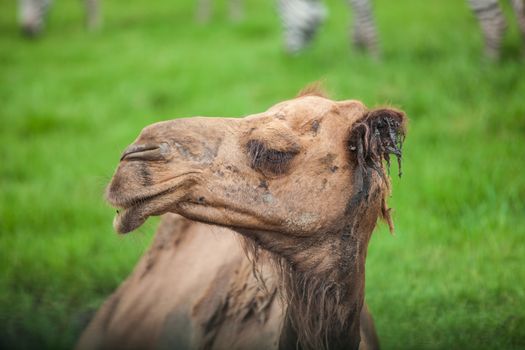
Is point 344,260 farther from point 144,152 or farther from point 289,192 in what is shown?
point 144,152

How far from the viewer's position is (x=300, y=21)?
34.8ft

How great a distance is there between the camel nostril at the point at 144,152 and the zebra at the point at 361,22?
6469 mm

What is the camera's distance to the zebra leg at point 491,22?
8.70 metres

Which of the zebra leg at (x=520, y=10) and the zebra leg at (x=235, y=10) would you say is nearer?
the zebra leg at (x=520, y=10)

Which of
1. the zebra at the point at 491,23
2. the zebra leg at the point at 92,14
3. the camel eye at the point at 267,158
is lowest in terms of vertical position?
the camel eye at the point at 267,158

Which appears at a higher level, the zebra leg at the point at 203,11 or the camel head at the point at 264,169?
the zebra leg at the point at 203,11

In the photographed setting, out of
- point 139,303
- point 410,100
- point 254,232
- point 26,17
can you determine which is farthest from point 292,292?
point 26,17

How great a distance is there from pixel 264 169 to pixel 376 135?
1.61ft

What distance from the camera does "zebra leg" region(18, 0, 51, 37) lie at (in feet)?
45.9

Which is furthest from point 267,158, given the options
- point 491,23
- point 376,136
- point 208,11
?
point 208,11

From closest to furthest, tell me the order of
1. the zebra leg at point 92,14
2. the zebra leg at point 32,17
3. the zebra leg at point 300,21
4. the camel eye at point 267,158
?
the camel eye at point 267,158 → the zebra leg at point 300,21 → the zebra leg at point 32,17 → the zebra leg at point 92,14

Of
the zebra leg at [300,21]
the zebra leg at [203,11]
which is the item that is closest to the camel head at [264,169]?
the zebra leg at [300,21]

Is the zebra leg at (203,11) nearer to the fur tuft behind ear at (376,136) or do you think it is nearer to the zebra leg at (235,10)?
the zebra leg at (235,10)

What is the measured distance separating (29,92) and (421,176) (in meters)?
6.03
